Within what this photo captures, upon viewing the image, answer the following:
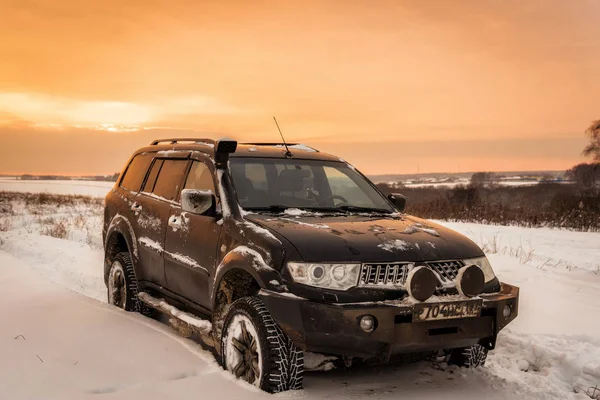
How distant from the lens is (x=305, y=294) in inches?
157

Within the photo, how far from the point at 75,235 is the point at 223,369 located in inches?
490

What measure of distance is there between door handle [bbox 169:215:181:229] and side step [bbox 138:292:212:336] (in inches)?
30.7

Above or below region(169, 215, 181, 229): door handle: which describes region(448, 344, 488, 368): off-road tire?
below

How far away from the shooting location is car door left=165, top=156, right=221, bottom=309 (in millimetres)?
5094

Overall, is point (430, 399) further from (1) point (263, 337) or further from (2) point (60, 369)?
(2) point (60, 369)

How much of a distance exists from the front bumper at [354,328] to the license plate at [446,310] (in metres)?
0.04

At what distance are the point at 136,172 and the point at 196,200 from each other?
277cm

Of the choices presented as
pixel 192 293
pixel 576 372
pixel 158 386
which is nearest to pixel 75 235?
pixel 192 293

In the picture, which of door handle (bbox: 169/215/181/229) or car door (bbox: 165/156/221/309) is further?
door handle (bbox: 169/215/181/229)

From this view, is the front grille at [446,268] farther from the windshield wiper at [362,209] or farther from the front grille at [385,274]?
the windshield wiper at [362,209]

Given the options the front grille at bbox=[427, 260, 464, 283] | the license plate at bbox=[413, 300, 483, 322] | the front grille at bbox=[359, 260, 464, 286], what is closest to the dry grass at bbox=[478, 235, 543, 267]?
the front grille at bbox=[427, 260, 464, 283]

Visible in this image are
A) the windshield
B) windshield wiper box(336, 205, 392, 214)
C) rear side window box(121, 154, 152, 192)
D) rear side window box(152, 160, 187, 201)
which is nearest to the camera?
the windshield

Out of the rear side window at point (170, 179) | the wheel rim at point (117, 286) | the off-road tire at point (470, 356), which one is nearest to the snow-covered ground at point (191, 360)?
the off-road tire at point (470, 356)

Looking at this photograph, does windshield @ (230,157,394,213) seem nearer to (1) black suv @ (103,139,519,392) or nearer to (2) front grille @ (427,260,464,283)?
(1) black suv @ (103,139,519,392)
